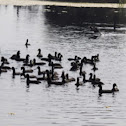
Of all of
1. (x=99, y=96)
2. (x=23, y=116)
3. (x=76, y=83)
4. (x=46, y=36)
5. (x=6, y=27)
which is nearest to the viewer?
(x=23, y=116)

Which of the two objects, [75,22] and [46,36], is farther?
[75,22]

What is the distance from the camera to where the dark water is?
182 feet

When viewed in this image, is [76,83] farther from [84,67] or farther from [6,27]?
[6,27]

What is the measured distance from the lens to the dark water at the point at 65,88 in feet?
182

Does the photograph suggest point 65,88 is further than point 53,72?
No

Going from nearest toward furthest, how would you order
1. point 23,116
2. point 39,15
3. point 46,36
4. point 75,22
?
point 23,116 < point 46,36 < point 75,22 < point 39,15

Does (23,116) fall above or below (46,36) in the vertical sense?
below

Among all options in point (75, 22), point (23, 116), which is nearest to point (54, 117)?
point (23, 116)

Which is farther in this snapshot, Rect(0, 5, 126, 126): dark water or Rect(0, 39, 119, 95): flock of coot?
Rect(0, 39, 119, 95): flock of coot

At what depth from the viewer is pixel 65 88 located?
6862 cm

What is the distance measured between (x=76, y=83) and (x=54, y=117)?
1515 centimetres

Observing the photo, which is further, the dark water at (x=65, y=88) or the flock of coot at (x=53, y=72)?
the flock of coot at (x=53, y=72)

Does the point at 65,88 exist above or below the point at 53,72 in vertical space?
below

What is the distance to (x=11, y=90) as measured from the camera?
66750 millimetres
